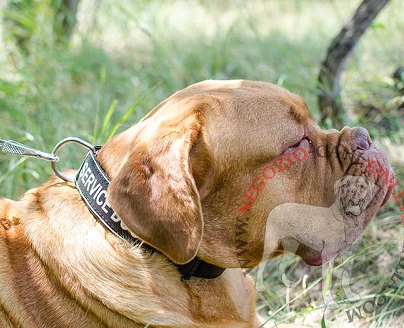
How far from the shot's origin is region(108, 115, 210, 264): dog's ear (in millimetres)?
2469

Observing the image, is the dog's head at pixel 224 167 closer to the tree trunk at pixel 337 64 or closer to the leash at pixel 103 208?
the leash at pixel 103 208

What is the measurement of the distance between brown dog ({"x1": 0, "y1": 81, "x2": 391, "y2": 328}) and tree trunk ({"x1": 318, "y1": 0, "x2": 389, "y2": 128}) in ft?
6.88

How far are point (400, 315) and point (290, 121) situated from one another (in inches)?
51.2

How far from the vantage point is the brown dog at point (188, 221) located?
2754 millimetres

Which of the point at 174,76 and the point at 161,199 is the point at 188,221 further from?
the point at 174,76

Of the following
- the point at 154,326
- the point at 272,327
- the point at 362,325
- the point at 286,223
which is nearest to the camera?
the point at 154,326

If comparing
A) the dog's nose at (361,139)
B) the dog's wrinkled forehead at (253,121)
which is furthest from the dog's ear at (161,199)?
the dog's nose at (361,139)

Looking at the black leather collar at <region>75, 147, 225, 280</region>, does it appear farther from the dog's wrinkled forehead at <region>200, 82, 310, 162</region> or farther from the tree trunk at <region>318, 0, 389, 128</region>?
the tree trunk at <region>318, 0, 389, 128</region>

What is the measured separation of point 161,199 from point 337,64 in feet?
10.4

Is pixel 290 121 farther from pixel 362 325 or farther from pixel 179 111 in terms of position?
pixel 362 325

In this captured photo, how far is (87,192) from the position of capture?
9.23 feet

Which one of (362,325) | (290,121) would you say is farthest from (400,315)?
(290,121)

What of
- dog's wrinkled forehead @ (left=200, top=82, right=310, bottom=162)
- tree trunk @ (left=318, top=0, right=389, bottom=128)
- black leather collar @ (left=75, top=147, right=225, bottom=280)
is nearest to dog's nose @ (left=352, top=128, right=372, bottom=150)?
dog's wrinkled forehead @ (left=200, top=82, right=310, bottom=162)

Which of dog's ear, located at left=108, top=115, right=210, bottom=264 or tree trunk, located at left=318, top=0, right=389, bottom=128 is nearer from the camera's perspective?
dog's ear, located at left=108, top=115, right=210, bottom=264
